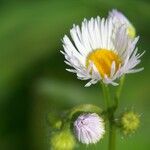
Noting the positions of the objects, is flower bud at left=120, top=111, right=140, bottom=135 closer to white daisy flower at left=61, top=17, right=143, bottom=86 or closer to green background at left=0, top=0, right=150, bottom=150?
white daisy flower at left=61, top=17, right=143, bottom=86

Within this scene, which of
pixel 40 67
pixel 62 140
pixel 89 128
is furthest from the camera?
pixel 40 67

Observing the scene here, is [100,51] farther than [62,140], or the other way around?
[100,51]

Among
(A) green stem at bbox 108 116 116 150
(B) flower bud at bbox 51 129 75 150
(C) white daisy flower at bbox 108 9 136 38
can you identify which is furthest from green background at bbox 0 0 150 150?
(A) green stem at bbox 108 116 116 150

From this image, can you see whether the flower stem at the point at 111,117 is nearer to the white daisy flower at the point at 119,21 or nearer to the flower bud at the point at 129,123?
the flower bud at the point at 129,123

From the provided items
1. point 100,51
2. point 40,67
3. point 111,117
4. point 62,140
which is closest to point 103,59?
point 100,51

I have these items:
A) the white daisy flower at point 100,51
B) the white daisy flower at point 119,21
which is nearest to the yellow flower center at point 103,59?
the white daisy flower at point 100,51

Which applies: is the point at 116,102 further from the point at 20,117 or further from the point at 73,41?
the point at 20,117

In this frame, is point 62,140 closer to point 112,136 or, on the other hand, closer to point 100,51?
point 112,136
